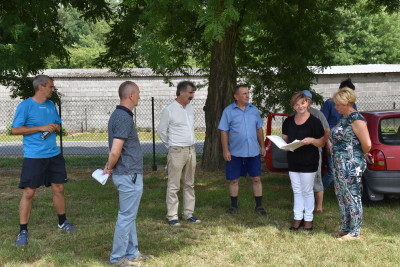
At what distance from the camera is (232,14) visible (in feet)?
14.0

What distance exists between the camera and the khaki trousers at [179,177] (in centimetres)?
607

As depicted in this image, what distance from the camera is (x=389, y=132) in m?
7.21

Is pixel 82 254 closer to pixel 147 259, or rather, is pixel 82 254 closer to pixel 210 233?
pixel 147 259

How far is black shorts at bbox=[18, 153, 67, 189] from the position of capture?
533cm

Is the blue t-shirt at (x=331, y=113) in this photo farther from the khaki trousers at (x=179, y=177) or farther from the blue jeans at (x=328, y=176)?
the khaki trousers at (x=179, y=177)

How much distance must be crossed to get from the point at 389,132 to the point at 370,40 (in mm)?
26101

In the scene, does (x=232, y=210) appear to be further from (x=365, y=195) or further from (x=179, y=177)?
(x=365, y=195)

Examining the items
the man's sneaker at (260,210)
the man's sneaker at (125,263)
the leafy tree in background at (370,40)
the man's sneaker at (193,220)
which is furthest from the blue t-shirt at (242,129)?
the leafy tree in background at (370,40)

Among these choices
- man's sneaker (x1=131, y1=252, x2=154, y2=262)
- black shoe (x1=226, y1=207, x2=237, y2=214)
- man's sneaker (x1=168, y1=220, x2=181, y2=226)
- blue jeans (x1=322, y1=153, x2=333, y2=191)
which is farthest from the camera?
blue jeans (x1=322, y1=153, x2=333, y2=191)

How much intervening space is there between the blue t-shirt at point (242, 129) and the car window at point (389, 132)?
1738 mm

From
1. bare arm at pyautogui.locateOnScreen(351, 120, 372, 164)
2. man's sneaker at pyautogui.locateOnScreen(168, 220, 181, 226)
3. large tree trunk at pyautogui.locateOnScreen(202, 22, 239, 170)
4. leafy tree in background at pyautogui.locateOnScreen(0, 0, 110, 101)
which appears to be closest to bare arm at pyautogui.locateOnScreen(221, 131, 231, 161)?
man's sneaker at pyautogui.locateOnScreen(168, 220, 181, 226)

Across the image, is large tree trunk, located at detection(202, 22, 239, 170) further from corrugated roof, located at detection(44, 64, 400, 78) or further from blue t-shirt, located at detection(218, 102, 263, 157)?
corrugated roof, located at detection(44, 64, 400, 78)

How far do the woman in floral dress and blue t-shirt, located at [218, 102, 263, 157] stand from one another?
50.1 inches

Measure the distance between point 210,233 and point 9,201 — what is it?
3.91m
